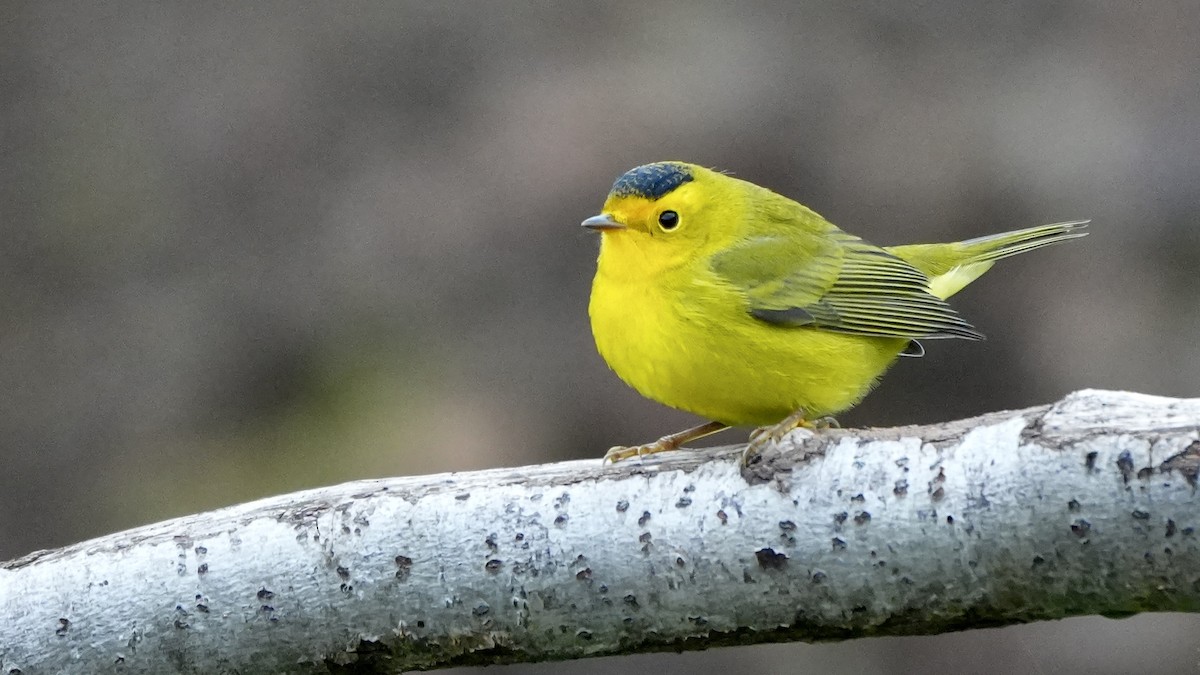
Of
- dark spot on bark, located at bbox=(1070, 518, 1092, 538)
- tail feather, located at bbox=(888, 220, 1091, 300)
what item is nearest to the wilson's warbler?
tail feather, located at bbox=(888, 220, 1091, 300)

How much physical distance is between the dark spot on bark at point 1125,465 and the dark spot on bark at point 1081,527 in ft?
0.41

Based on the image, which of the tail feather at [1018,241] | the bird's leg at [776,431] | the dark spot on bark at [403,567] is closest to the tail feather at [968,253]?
the tail feather at [1018,241]

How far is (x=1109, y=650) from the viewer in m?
7.05

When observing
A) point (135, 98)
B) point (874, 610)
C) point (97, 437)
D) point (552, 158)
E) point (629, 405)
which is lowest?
point (874, 610)

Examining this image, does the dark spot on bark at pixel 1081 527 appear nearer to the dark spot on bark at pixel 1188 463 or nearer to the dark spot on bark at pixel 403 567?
the dark spot on bark at pixel 1188 463

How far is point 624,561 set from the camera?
9.92 feet

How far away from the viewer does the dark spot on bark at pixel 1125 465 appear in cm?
262

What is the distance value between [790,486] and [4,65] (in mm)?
7606

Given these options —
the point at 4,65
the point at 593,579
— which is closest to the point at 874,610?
the point at 593,579

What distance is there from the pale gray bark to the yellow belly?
0.68 m

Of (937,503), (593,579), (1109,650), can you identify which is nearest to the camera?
(937,503)

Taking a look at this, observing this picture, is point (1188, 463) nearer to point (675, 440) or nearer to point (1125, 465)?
point (1125, 465)

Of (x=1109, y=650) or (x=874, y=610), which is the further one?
(x=1109, y=650)

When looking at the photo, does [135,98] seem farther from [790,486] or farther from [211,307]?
[790,486]
